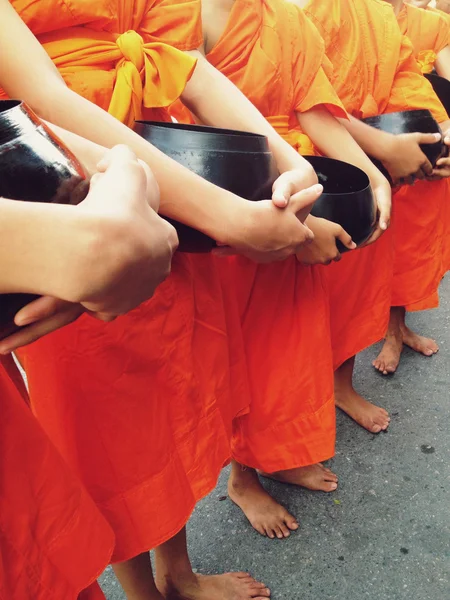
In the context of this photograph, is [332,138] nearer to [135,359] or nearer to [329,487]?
[135,359]

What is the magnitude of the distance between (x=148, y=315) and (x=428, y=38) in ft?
5.24

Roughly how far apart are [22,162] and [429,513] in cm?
129

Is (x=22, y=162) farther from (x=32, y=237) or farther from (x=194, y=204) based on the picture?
(x=194, y=204)

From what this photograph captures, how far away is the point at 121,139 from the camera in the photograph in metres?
0.71

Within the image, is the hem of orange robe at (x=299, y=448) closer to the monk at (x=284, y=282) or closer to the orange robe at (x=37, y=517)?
the monk at (x=284, y=282)

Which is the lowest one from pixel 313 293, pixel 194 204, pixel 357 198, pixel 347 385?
pixel 347 385

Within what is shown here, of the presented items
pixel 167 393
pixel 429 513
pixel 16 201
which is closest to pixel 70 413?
pixel 167 393

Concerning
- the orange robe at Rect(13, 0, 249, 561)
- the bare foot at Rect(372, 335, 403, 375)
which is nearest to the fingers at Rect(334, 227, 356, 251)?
the orange robe at Rect(13, 0, 249, 561)

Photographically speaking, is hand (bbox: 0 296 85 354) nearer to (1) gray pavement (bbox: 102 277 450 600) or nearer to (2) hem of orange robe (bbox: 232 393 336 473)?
(2) hem of orange robe (bbox: 232 393 336 473)

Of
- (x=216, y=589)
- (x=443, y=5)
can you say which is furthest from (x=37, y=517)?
(x=443, y=5)

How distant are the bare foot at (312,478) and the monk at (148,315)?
534mm

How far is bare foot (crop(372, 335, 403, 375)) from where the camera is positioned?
188 cm

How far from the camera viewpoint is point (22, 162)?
17.0 inches

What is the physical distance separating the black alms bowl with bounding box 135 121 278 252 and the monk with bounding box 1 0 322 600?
0.03 m
